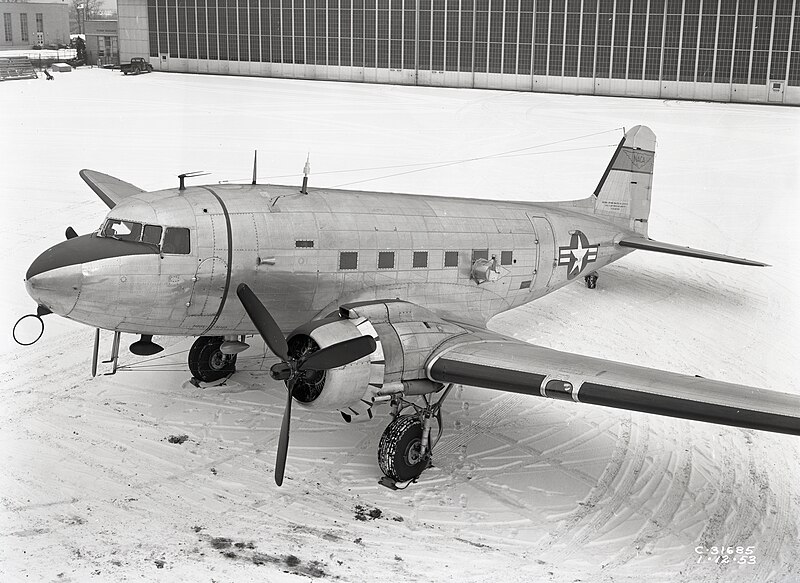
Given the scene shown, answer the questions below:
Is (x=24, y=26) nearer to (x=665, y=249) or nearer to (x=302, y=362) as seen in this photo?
(x=665, y=249)

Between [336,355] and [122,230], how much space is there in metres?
4.15

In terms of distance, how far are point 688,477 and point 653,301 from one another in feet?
29.2

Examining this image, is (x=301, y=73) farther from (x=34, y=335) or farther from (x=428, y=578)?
(x=428, y=578)

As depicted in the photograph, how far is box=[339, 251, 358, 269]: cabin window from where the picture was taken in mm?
13219

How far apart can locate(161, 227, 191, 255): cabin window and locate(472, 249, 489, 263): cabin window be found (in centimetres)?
523

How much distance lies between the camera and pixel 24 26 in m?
52.3

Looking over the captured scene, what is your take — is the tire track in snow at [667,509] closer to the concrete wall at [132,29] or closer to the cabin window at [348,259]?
the cabin window at [348,259]

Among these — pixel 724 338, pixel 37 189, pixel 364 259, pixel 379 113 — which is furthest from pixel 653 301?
pixel 379 113

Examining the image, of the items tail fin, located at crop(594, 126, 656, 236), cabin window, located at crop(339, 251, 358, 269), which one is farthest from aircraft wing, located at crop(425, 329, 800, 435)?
tail fin, located at crop(594, 126, 656, 236)

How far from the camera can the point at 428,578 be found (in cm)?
980

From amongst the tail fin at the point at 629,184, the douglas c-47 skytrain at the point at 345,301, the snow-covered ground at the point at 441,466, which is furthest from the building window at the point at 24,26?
the douglas c-47 skytrain at the point at 345,301

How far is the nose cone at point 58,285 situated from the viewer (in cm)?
1155

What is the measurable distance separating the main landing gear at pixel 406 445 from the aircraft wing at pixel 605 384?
703 millimetres

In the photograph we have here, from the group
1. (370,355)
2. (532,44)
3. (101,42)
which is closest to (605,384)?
(370,355)
